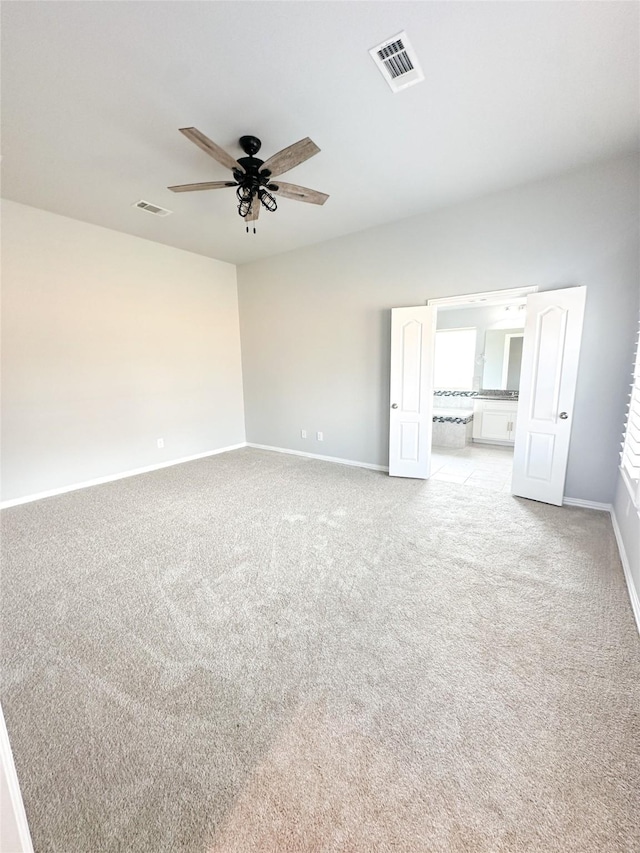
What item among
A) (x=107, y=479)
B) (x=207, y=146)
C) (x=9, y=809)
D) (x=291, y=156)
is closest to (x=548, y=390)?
(x=291, y=156)

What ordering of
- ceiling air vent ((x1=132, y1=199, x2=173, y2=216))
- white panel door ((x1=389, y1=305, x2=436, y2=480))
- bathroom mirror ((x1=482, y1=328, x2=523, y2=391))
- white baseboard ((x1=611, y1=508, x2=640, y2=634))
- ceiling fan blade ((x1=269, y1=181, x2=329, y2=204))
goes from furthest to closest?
bathroom mirror ((x1=482, y1=328, x2=523, y2=391)) < white panel door ((x1=389, y1=305, x2=436, y2=480)) < ceiling air vent ((x1=132, y1=199, x2=173, y2=216)) < ceiling fan blade ((x1=269, y1=181, x2=329, y2=204)) < white baseboard ((x1=611, y1=508, x2=640, y2=634))

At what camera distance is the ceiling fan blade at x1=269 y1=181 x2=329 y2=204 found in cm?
254

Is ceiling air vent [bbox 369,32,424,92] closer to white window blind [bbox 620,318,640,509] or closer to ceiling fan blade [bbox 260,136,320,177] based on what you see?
ceiling fan blade [bbox 260,136,320,177]

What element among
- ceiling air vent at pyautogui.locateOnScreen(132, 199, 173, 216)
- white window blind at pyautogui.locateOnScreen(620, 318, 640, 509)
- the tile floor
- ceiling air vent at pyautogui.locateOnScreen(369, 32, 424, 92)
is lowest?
the tile floor

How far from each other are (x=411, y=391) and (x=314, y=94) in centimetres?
284

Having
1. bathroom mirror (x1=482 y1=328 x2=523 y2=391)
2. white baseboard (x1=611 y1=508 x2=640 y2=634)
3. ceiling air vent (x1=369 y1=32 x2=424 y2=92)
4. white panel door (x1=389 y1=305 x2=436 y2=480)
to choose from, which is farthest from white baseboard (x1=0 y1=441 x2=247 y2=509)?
white baseboard (x1=611 y1=508 x2=640 y2=634)

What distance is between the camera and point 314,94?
2.12 meters

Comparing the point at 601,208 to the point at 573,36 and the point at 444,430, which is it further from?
the point at 444,430

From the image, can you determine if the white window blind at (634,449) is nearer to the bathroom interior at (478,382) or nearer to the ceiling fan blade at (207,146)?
the bathroom interior at (478,382)

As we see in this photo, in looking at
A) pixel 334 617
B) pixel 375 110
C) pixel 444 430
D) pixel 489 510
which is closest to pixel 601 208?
pixel 375 110

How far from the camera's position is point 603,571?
2.35 m

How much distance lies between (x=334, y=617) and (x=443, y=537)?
1.31 m

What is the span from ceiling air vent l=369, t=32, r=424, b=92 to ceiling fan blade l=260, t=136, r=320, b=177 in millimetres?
532

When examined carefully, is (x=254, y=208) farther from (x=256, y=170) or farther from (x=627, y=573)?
(x=627, y=573)
